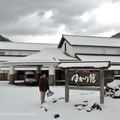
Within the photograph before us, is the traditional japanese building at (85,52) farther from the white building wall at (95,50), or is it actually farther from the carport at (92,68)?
the carport at (92,68)

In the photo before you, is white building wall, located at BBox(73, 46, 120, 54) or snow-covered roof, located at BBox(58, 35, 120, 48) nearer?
white building wall, located at BBox(73, 46, 120, 54)

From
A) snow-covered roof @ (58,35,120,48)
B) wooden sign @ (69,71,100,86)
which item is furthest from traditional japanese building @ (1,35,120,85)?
wooden sign @ (69,71,100,86)

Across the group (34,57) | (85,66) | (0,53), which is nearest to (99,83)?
(85,66)

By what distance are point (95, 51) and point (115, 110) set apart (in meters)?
24.4

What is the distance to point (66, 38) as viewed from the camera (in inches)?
1372

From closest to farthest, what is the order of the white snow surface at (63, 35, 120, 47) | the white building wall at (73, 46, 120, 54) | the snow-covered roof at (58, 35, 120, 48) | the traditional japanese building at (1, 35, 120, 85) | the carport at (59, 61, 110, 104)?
the carport at (59, 61, 110, 104) → the traditional japanese building at (1, 35, 120, 85) → the white building wall at (73, 46, 120, 54) → the snow-covered roof at (58, 35, 120, 48) → the white snow surface at (63, 35, 120, 47)

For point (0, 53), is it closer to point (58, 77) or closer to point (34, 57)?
point (58, 77)

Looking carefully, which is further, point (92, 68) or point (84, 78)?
point (84, 78)

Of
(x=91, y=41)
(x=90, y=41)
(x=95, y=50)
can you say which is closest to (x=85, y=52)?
(x=95, y=50)

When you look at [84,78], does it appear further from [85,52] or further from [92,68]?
[85,52]

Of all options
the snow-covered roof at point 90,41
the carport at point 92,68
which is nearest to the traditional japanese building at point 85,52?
the snow-covered roof at point 90,41

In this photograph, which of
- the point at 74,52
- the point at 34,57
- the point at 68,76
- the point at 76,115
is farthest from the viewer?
the point at 74,52

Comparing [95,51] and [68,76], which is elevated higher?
[95,51]

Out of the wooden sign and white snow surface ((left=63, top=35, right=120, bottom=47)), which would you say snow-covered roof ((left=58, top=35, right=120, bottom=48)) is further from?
the wooden sign
